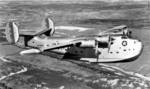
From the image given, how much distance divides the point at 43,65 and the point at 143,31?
161 feet

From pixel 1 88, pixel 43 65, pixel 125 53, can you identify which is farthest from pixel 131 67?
pixel 1 88

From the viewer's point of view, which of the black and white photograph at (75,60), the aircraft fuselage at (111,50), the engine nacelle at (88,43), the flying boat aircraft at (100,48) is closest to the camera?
the engine nacelle at (88,43)

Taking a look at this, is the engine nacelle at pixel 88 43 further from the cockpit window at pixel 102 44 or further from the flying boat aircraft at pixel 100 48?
the cockpit window at pixel 102 44

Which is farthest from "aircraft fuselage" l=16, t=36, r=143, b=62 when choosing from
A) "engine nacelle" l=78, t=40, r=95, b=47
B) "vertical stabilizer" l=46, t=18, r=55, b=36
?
"vertical stabilizer" l=46, t=18, r=55, b=36

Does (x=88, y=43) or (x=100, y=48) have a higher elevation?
(x=88, y=43)

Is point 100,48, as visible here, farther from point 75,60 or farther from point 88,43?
point 75,60

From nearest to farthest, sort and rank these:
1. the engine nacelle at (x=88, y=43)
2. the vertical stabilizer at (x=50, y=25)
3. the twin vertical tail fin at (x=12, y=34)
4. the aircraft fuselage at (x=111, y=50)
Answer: the engine nacelle at (x=88, y=43) < the aircraft fuselage at (x=111, y=50) < the twin vertical tail fin at (x=12, y=34) < the vertical stabilizer at (x=50, y=25)

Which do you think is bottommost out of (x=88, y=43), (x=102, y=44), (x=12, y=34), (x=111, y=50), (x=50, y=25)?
(x=111, y=50)

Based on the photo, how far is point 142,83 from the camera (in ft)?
181

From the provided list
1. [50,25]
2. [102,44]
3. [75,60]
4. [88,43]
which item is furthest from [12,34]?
[102,44]

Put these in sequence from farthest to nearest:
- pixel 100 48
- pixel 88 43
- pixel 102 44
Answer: pixel 100 48
pixel 102 44
pixel 88 43

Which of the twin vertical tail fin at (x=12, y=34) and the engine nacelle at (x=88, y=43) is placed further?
the twin vertical tail fin at (x=12, y=34)

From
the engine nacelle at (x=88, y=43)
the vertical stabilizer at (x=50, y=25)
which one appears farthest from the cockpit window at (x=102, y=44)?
the vertical stabilizer at (x=50, y=25)

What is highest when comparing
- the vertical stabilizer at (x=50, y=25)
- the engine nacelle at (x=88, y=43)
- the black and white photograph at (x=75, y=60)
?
the vertical stabilizer at (x=50, y=25)
